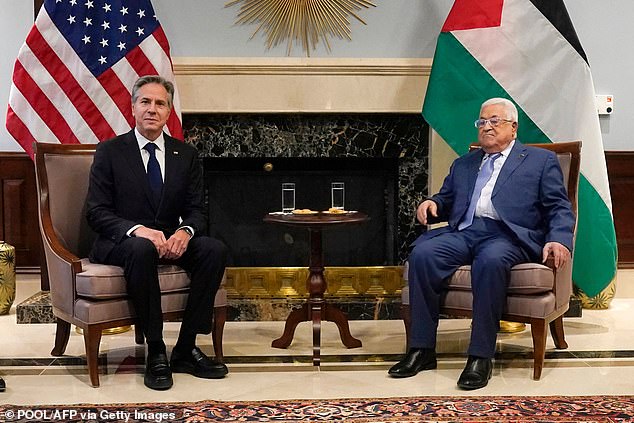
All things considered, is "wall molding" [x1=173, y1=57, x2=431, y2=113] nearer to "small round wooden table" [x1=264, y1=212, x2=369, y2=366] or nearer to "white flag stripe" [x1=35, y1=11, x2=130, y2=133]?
"white flag stripe" [x1=35, y1=11, x2=130, y2=133]

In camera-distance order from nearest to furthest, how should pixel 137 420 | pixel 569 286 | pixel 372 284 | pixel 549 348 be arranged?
1. pixel 137 420
2. pixel 569 286
3. pixel 549 348
4. pixel 372 284

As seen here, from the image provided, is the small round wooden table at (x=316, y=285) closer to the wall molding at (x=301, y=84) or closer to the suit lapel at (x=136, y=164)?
the suit lapel at (x=136, y=164)

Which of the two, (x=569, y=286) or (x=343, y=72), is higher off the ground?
(x=343, y=72)

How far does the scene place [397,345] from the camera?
4316 millimetres

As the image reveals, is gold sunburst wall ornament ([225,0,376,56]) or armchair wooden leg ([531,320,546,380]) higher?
gold sunburst wall ornament ([225,0,376,56])

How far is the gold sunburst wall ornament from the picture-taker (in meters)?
5.37

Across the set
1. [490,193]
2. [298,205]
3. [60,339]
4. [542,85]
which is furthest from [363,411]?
[298,205]

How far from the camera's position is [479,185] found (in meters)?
4.02

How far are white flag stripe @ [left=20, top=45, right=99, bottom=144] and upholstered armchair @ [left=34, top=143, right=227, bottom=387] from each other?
73 cm

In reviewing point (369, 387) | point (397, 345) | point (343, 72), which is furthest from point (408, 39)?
point (369, 387)

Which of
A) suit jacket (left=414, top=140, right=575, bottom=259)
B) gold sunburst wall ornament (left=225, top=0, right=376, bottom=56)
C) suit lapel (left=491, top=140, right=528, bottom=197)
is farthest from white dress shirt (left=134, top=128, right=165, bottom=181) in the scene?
gold sunburst wall ornament (left=225, top=0, right=376, bottom=56)

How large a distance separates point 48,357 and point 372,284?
2.06m

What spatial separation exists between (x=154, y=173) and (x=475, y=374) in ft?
5.44

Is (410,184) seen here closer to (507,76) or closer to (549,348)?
(507,76)
